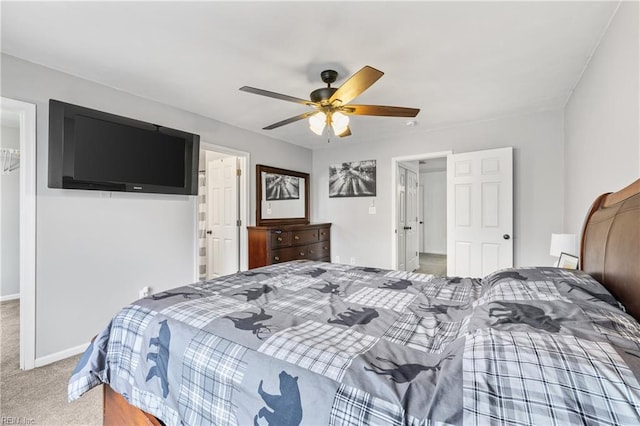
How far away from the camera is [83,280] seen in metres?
2.55

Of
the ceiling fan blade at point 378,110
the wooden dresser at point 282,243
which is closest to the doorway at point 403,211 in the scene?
the wooden dresser at point 282,243

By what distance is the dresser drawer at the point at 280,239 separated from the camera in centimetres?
391

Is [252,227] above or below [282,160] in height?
below

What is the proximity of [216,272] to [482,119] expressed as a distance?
14.4 ft

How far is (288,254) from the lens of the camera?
4.11 metres

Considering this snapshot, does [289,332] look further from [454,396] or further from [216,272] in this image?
[216,272]

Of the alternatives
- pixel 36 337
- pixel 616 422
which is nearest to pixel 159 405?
pixel 616 422

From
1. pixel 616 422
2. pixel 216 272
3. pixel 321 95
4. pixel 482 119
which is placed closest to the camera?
pixel 616 422

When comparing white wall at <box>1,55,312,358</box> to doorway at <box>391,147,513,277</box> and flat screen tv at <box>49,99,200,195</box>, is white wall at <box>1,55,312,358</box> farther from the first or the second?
doorway at <box>391,147,513,277</box>

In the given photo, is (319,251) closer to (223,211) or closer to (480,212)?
(223,211)

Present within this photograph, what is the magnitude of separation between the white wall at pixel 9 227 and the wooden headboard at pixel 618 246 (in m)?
6.12

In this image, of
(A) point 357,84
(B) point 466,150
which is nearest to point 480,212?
(B) point 466,150

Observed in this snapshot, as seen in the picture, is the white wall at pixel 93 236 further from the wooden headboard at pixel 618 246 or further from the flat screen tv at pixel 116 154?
the wooden headboard at pixel 618 246

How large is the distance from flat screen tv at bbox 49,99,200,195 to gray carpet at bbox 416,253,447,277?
453cm
